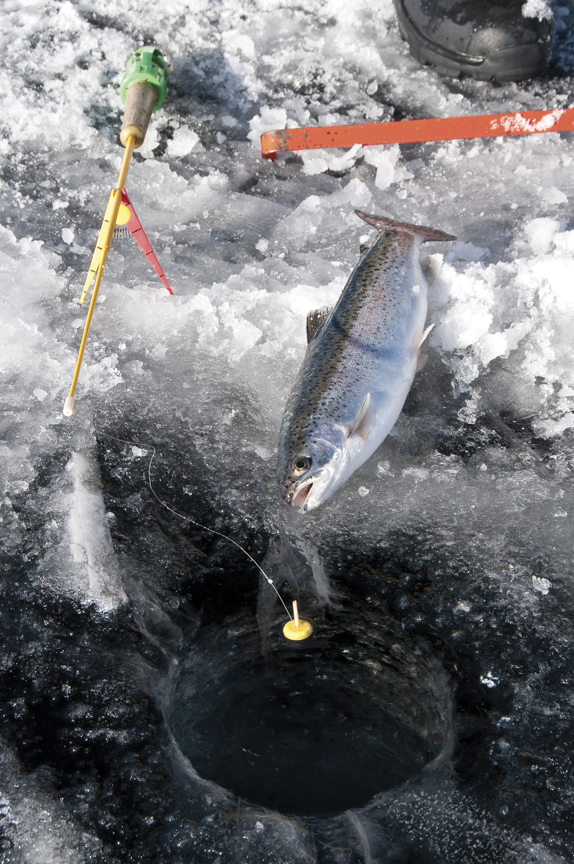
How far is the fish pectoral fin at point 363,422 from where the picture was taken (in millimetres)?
2371

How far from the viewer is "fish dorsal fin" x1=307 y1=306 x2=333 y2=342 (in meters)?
2.76

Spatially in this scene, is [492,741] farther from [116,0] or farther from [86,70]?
[116,0]

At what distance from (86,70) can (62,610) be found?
3.58 metres

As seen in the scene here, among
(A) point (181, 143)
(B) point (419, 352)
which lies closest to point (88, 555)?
(B) point (419, 352)

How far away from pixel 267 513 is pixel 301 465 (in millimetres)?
290

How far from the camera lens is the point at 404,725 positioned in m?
2.10

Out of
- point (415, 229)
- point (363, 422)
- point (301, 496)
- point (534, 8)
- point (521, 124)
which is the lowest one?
point (301, 496)

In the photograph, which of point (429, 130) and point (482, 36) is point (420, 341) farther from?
point (482, 36)

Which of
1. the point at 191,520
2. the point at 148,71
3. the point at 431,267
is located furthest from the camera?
the point at 148,71

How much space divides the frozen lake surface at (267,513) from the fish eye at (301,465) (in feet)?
0.85

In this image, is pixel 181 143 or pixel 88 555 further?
pixel 181 143

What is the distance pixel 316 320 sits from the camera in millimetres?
2787

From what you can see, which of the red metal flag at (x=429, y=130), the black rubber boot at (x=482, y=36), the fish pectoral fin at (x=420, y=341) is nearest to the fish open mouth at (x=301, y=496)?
the fish pectoral fin at (x=420, y=341)

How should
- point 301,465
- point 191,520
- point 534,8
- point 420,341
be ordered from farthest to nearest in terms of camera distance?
point 534,8, point 420,341, point 191,520, point 301,465
